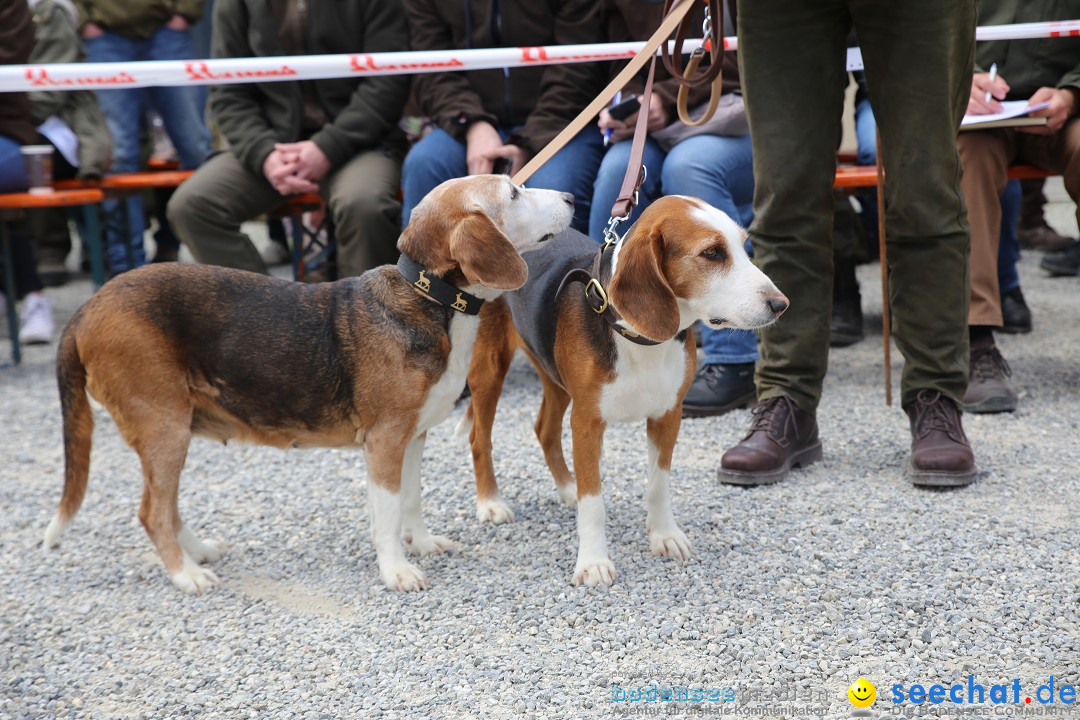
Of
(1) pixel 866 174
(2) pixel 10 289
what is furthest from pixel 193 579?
(2) pixel 10 289

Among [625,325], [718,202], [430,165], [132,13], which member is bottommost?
[625,325]

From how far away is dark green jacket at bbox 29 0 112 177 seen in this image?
7141mm

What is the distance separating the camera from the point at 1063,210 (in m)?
9.50

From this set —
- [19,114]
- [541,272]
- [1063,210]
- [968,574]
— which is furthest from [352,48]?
[1063,210]

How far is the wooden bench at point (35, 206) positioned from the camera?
595 centimetres

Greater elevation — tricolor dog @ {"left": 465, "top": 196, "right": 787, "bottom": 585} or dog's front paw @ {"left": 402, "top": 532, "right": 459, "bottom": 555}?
tricolor dog @ {"left": 465, "top": 196, "right": 787, "bottom": 585}

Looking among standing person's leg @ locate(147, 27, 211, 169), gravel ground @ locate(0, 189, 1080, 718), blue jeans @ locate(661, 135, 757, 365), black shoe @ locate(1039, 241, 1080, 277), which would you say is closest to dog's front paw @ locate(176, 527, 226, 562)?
gravel ground @ locate(0, 189, 1080, 718)

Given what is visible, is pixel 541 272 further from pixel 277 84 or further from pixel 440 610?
pixel 277 84

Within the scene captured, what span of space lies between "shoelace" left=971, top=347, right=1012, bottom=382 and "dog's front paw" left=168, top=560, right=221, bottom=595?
342 cm

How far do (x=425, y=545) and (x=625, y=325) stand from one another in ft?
3.57

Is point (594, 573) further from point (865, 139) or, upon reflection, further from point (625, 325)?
point (865, 139)

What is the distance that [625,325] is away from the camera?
9.25ft

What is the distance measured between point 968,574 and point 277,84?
14.4ft

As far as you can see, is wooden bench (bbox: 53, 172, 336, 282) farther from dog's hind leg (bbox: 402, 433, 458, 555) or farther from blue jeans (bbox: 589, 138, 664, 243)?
dog's hind leg (bbox: 402, 433, 458, 555)
